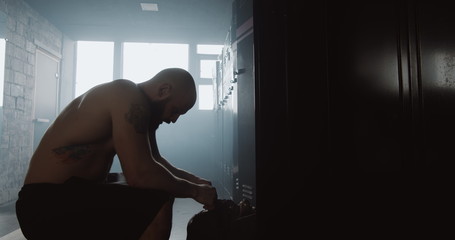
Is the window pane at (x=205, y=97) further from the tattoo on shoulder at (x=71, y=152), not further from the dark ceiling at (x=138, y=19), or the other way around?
the tattoo on shoulder at (x=71, y=152)

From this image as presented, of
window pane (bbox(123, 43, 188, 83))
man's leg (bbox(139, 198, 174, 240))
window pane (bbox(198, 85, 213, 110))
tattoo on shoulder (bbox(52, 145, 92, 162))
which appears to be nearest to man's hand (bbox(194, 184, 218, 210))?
man's leg (bbox(139, 198, 174, 240))

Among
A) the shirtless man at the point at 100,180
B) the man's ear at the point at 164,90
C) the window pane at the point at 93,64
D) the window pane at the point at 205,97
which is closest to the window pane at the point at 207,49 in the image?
the window pane at the point at 205,97

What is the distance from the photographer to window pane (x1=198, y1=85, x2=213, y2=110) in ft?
23.6

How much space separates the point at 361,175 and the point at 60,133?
3.92 ft

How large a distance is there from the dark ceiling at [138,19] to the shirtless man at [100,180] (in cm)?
447

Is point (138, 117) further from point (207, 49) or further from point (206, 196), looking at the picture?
point (207, 49)

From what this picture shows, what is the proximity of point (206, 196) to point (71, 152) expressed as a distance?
0.51 meters

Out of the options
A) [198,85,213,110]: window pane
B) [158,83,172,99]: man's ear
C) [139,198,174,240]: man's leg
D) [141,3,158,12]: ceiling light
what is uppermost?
[141,3,158,12]: ceiling light

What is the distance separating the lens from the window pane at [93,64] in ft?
22.9

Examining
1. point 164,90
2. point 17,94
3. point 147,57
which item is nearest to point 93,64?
point 147,57

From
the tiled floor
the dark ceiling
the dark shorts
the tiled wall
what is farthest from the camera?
the dark ceiling

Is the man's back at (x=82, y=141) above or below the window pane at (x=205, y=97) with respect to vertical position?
below

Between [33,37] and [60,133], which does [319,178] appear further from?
[33,37]

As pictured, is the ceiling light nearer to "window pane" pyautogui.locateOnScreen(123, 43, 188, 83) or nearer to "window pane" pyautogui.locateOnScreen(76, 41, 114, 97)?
"window pane" pyautogui.locateOnScreen(123, 43, 188, 83)
